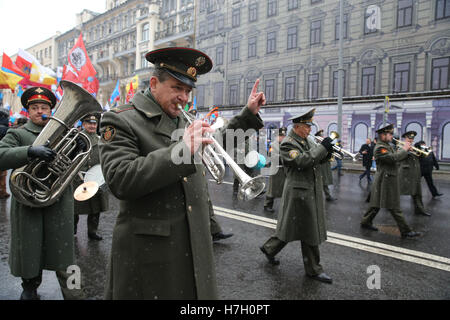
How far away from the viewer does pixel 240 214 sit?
7.27 m

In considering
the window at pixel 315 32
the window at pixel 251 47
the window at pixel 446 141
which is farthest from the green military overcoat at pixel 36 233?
the window at pixel 251 47

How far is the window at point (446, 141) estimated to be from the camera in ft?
61.0

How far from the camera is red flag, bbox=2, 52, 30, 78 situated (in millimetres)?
11977

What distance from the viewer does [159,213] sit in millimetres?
1944

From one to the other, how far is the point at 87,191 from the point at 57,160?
1.57 metres

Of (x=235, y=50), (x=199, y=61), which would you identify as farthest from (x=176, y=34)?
(x=199, y=61)

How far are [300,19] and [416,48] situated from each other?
8506 millimetres

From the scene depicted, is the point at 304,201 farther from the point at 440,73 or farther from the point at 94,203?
the point at 440,73

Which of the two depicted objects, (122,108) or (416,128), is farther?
(416,128)

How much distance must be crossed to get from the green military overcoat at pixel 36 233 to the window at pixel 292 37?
2422 cm

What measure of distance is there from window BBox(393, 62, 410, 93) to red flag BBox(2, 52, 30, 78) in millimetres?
19789

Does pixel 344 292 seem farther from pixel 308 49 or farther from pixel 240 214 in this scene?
pixel 308 49

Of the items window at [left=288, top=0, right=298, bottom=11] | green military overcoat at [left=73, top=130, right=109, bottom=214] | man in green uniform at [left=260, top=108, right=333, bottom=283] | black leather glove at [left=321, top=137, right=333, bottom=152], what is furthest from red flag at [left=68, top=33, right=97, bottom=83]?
window at [left=288, top=0, right=298, bottom=11]

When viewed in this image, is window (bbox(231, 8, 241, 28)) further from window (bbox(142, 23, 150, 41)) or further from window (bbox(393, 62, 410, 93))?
window (bbox(393, 62, 410, 93))
